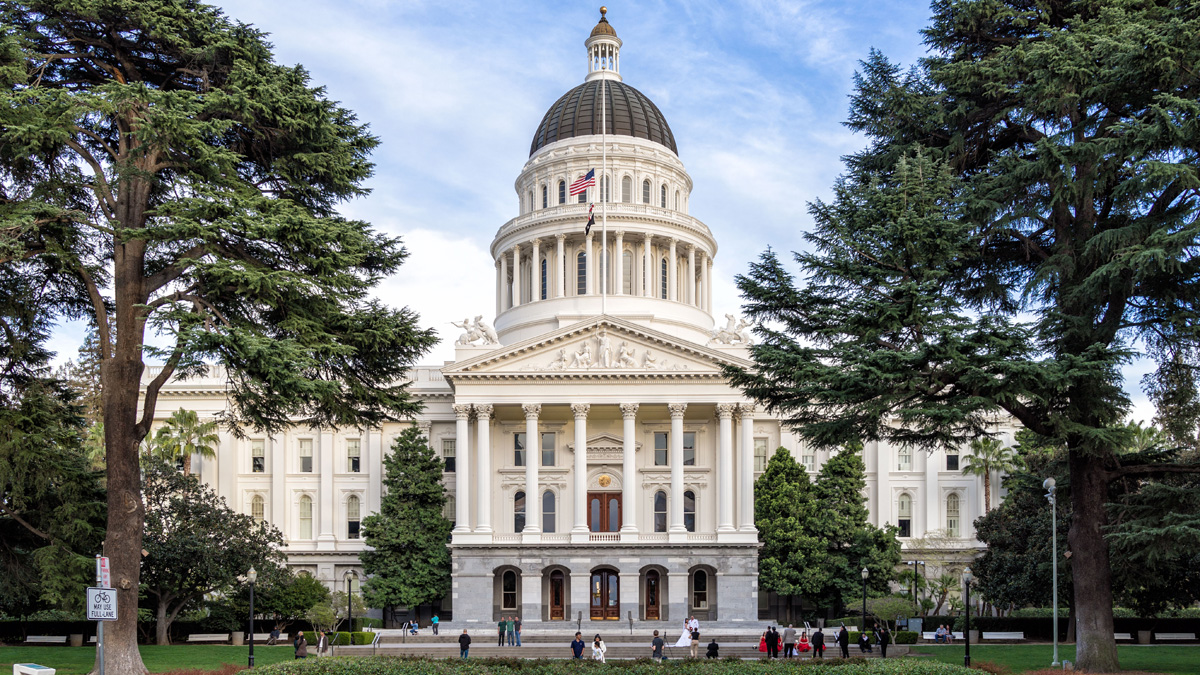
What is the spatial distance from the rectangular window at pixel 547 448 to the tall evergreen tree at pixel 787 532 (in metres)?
11.4

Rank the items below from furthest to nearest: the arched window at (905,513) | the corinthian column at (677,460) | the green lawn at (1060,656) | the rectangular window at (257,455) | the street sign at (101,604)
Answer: the rectangular window at (257,455), the arched window at (905,513), the corinthian column at (677,460), the green lawn at (1060,656), the street sign at (101,604)

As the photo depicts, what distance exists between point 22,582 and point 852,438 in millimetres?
22585

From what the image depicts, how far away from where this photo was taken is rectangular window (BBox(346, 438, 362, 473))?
72.2 metres

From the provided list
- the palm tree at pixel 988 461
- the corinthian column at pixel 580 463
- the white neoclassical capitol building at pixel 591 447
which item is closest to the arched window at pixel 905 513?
the white neoclassical capitol building at pixel 591 447

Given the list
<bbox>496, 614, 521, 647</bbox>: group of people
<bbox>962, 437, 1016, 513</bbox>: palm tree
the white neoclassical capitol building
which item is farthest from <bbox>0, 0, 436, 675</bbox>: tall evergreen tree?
<bbox>962, 437, 1016, 513</bbox>: palm tree

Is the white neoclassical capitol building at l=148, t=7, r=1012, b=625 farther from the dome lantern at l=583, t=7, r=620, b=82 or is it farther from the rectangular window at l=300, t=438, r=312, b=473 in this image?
the dome lantern at l=583, t=7, r=620, b=82

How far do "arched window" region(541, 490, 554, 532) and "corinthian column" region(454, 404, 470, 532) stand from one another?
536cm

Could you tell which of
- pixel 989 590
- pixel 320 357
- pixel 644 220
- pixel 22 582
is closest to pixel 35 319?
pixel 22 582

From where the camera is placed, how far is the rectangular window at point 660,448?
218 ft

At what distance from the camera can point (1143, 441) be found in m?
68.9

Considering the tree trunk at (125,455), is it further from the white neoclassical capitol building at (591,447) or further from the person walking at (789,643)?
the white neoclassical capitol building at (591,447)

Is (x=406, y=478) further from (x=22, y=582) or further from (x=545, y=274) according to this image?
(x=22, y=582)

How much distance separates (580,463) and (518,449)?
576 centimetres

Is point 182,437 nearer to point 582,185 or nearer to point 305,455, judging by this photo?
point 305,455
